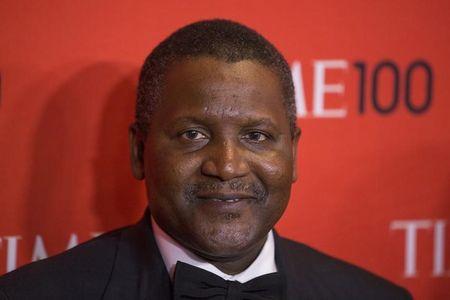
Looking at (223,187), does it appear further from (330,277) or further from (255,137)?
(330,277)

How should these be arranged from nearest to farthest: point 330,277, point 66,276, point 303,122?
point 66,276, point 330,277, point 303,122

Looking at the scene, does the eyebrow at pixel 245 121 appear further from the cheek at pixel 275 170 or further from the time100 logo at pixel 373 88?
the time100 logo at pixel 373 88

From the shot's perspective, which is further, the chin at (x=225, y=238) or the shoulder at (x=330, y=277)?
the shoulder at (x=330, y=277)

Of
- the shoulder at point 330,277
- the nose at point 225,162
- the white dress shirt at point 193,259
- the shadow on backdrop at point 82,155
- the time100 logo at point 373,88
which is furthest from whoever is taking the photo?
the time100 logo at point 373,88

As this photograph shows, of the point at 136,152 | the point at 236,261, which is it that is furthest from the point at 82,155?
the point at 236,261

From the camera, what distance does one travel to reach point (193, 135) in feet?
4.26

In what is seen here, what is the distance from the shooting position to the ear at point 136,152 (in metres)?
1.43

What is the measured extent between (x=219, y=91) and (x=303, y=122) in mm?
541

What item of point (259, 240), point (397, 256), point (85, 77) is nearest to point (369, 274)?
point (397, 256)

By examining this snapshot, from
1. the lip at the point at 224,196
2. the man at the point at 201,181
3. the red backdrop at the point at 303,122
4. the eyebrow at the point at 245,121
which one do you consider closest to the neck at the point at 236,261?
the man at the point at 201,181

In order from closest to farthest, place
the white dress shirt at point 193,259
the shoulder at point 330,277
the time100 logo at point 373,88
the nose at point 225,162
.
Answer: the nose at point 225,162, the white dress shirt at point 193,259, the shoulder at point 330,277, the time100 logo at point 373,88

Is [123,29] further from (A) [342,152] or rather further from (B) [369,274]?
(B) [369,274]

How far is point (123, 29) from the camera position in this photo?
1639 mm

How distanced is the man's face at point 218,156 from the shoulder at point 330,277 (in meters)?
0.23
